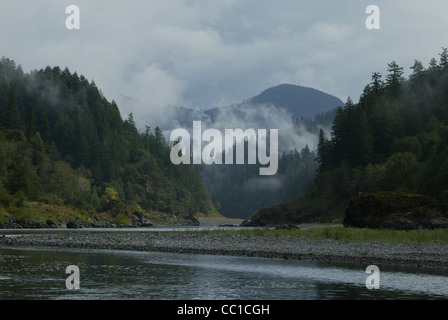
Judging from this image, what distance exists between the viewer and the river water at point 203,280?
24047 millimetres

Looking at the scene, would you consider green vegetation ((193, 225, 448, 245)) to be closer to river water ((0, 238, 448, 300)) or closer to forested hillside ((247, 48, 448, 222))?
river water ((0, 238, 448, 300))

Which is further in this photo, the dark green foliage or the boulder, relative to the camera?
the boulder

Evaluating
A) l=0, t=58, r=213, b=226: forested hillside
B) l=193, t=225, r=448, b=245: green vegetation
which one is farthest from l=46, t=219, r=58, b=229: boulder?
l=193, t=225, r=448, b=245: green vegetation

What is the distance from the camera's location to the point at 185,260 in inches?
1548

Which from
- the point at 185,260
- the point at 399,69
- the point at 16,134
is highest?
the point at 399,69

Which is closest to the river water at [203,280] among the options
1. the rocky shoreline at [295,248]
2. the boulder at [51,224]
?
the rocky shoreline at [295,248]

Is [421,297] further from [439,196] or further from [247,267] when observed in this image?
[439,196]

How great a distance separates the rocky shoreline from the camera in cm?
3772

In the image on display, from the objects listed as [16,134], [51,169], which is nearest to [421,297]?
[51,169]

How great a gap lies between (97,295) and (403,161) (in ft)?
282

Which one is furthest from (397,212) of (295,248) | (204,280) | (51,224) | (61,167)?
(61,167)

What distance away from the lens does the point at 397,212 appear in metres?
66.2

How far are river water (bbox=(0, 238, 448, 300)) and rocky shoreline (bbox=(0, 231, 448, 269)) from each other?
3.02 metres
